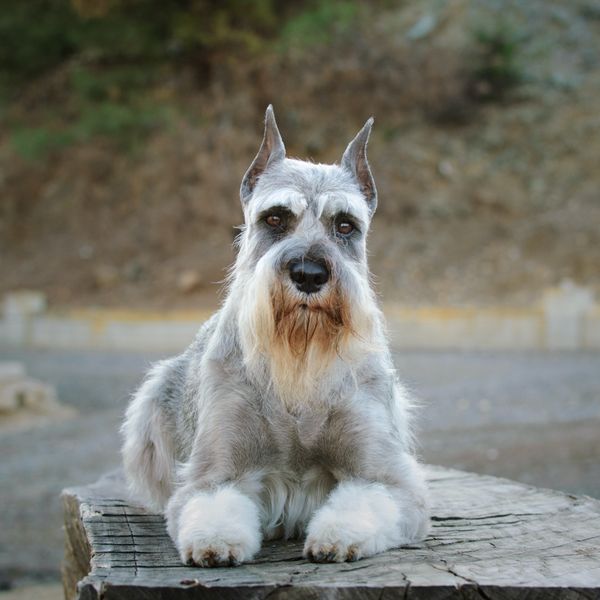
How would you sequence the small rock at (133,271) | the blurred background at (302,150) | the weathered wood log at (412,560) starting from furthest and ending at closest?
the small rock at (133,271) → the blurred background at (302,150) → the weathered wood log at (412,560)

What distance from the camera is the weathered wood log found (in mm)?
3156

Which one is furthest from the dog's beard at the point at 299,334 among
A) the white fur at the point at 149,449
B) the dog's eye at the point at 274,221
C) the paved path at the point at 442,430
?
the paved path at the point at 442,430

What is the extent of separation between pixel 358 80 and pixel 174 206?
786 centimetres

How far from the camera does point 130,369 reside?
19.1 metres

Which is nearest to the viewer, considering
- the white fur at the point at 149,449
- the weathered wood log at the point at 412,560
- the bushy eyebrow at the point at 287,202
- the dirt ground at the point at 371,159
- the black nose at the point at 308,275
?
the weathered wood log at the point at 412,560

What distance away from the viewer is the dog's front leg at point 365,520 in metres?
3.72

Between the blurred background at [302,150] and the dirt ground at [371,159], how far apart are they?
0.07 metres

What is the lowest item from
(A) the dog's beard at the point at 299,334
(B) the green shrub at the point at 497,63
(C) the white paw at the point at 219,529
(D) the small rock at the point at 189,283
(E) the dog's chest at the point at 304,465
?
(C) the white paw at the point at 219,529

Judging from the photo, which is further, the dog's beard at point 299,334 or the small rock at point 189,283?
the small rock at point 189,283

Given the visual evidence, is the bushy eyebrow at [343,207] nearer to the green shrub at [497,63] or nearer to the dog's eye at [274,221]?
the dog's eye at [274,221]

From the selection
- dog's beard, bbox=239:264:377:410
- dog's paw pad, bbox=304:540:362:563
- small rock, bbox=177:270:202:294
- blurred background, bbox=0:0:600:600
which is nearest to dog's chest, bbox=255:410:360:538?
dog's beard, bbox=239:264:377:410

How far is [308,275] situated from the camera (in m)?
3.90

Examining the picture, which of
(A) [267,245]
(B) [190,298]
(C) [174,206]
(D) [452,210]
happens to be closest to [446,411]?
(A) [267,245]

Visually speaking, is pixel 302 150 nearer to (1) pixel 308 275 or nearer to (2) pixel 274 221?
(2) pixel 274 221
